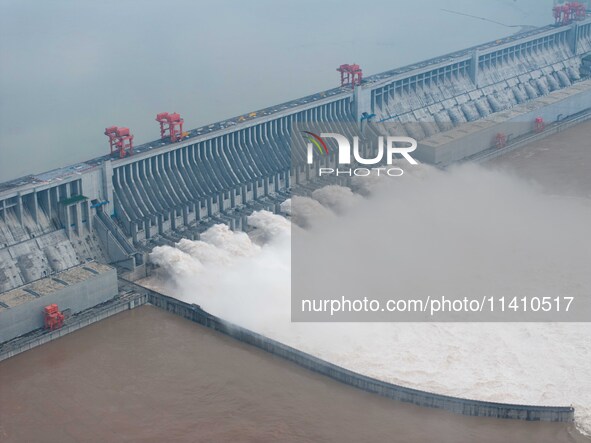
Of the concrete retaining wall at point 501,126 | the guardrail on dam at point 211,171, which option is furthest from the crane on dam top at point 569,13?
the guardrail on dam at point 211,171

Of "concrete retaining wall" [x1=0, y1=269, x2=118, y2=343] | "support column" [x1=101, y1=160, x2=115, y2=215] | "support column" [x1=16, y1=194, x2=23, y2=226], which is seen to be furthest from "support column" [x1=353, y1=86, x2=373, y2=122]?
"support column" [x1=16, y1=194, x2=23, y2=226]

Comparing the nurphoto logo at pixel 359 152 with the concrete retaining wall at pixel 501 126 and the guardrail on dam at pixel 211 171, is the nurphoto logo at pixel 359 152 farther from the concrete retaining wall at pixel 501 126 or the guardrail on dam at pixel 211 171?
the concrete retaining wall at pixel 501 126

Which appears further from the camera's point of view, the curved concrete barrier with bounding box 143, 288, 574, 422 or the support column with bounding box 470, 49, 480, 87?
the support column with bounding box 470, 49, 480, 87

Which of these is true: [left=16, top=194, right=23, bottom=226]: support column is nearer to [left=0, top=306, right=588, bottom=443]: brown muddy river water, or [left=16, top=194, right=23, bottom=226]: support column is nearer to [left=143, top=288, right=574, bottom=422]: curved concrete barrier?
[left=0, top=306, right=588, bottom=443]: brown muddy river water

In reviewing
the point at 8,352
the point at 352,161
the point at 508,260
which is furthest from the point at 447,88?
the point at 8,352

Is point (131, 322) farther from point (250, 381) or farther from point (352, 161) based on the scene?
point (352, 161)

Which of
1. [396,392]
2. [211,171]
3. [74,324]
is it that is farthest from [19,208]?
[396,392]
